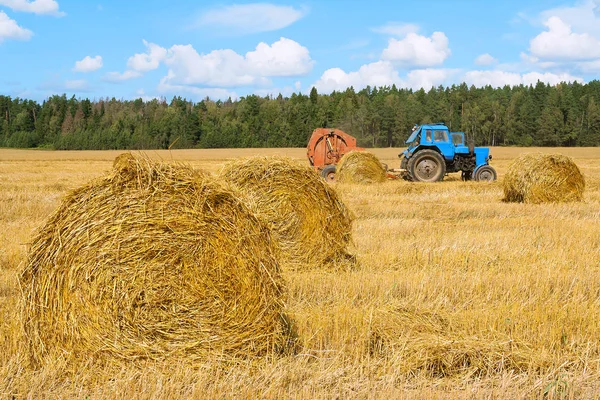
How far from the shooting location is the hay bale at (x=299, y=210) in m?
6.87

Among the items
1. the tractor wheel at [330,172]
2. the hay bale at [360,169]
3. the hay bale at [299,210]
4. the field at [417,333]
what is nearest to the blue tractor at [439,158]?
the hay bale at [360,169]

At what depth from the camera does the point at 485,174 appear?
1811cm

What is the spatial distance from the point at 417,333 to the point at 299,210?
9.76 feet

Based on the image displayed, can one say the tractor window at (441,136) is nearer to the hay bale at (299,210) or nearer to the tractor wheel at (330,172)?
the tractor wheel at (330,172)

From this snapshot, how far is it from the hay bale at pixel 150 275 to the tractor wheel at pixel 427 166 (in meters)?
14.2

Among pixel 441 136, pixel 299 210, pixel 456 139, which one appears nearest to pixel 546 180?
pixel 441 136

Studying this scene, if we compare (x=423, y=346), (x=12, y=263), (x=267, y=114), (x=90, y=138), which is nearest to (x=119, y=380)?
(x=423, y=346)

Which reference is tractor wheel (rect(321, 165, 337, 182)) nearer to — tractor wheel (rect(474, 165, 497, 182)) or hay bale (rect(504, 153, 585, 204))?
tractor wheel (rect(474, 165, 497, 182))

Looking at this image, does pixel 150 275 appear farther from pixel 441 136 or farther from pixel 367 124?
pixel 367 124

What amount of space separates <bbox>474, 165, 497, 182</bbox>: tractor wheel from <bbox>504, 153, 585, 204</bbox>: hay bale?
5.19 metres

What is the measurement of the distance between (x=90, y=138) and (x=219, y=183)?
71.7m

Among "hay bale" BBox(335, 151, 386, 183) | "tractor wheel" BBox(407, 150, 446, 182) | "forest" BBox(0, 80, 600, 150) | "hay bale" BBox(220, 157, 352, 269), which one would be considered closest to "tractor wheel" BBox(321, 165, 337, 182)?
"hay bale" BBox(335, 151, 386, 183)

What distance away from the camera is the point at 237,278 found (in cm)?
403

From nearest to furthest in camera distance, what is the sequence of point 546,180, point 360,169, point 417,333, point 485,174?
point 417,333
point 546,180
point 360,169
point 485,174
